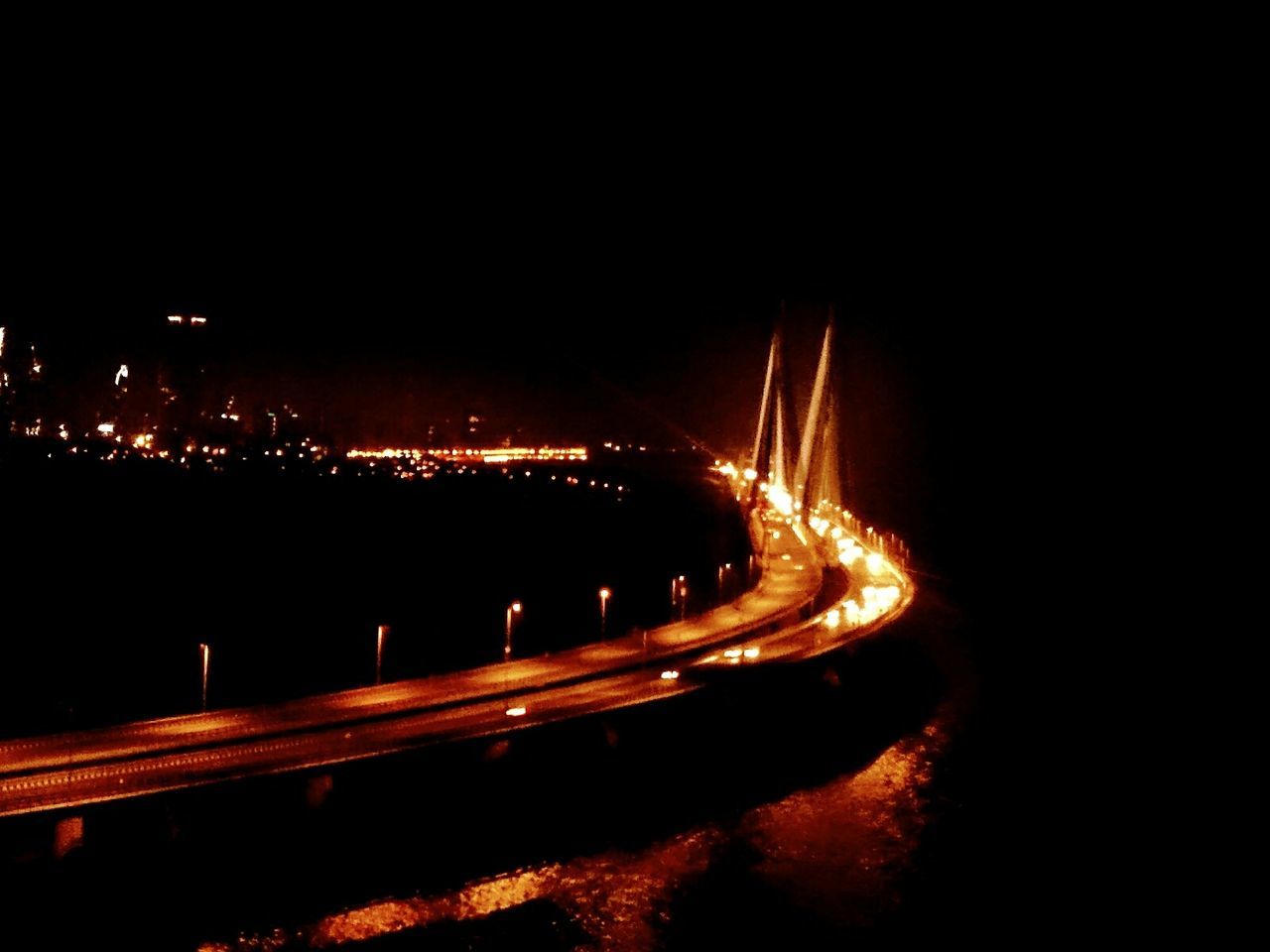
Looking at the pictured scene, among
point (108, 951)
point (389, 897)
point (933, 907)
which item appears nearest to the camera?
point (108, 951)

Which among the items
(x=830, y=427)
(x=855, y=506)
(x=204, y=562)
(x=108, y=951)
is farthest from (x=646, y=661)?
(x=855, y=506)

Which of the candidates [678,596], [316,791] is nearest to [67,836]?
[316,791]

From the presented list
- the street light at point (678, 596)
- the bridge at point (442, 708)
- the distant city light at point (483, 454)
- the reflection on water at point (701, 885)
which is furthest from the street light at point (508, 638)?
the distant city light at point (483, 454)

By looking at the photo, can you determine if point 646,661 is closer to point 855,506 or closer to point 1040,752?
point 1040,752

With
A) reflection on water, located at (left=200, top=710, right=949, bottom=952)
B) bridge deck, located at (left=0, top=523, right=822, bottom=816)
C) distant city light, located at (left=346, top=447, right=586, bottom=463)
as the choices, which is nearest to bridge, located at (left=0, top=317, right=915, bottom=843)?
bridge deck, located at (left=0, top=523, right=822, bottom=816)

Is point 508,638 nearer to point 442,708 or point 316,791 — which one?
point 442,708

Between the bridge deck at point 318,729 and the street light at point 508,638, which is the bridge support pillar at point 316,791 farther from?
the street light at point 508,638
